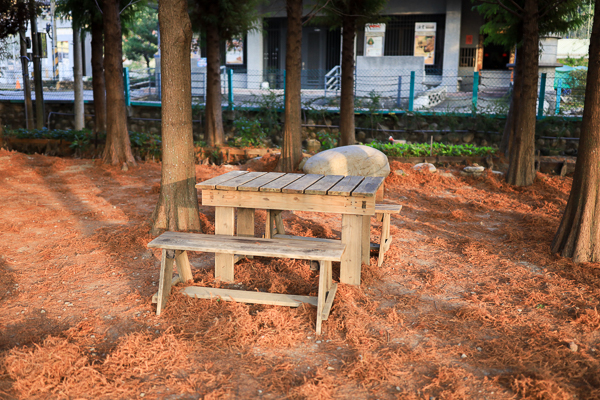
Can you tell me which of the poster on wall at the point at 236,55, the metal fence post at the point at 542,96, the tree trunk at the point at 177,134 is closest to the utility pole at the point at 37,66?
the poster on wall at the point at 236,55

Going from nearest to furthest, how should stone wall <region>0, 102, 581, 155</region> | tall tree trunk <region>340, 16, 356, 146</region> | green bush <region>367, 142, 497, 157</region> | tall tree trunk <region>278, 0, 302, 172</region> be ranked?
tall tree trunk <region>278, 0, 302, 172</region> < green bush <region>367, 142, 497, 157</region> < tall tree trunk <region>340, 16, 356, 146</region> < stone wall <region>0, 102, 581, 155</region>

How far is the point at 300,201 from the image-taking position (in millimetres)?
4703

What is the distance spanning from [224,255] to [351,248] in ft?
3.83

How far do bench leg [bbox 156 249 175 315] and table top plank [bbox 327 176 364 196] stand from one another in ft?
4.77

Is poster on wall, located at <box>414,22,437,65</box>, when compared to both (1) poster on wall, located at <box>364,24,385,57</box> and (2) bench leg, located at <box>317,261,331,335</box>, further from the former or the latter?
(2) bench leg, located at <box>317,261,331,335</box>

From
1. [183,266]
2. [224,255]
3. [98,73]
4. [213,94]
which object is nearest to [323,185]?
[224,255]

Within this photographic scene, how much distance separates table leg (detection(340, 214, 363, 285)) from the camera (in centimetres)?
473

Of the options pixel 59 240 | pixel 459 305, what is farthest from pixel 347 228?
pixel 59 240

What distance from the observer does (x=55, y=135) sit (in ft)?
44.9

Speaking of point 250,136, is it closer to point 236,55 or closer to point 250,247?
point 250,247

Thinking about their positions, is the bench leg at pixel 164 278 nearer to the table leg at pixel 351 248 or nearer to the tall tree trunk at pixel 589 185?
the table leg at pixel 351 248

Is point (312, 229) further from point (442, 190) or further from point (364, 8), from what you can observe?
point (364, 8)

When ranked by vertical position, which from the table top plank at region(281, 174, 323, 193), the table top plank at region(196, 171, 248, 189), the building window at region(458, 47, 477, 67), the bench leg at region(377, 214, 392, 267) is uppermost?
the building window at region(458, 47, 477, 67)

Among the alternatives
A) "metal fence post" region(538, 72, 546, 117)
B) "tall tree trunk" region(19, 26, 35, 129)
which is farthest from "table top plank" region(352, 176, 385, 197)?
"tall tree trunk" region(19, 26, 35, 129)
